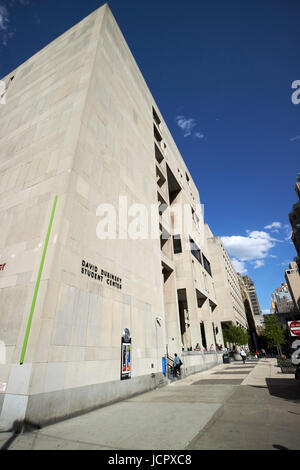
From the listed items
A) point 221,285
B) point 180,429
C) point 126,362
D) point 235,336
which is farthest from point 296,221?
point 180,429

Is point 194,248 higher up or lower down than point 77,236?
higher up

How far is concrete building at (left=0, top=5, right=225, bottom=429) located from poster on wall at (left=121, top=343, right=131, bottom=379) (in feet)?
0.15

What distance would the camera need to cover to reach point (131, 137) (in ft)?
61.1

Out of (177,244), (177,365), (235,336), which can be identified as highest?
(177,244)

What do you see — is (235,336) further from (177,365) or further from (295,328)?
(295,328)

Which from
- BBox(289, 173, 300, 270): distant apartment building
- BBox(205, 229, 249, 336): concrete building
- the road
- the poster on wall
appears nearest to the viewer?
the road

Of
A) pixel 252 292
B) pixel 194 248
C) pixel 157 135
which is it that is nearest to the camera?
pixel 157 135

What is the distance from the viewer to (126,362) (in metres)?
11.4

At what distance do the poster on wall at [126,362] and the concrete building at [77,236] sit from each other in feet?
0.15

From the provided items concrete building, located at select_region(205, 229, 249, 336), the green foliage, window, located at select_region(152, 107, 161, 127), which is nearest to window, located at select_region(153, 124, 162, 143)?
window, located at select_region(152, 107, 161, 127)

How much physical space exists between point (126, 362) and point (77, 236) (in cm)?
656

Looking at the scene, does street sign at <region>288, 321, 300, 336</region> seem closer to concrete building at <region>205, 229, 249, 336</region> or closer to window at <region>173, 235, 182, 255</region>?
window at <region>173, 235, 182, 255</region>

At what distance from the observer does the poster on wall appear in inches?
438
